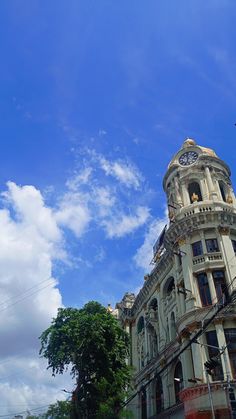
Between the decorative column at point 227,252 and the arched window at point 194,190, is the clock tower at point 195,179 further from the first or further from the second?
the decorative column at point 227,252

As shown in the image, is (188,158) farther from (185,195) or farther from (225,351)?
(225,351)

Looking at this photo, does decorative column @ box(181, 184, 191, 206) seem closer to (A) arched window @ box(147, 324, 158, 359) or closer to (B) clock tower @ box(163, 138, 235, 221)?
(B) clock tower @ box(163, 138, 235, 221)

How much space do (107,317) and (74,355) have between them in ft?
15.5

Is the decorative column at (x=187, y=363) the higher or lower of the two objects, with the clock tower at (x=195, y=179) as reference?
lower

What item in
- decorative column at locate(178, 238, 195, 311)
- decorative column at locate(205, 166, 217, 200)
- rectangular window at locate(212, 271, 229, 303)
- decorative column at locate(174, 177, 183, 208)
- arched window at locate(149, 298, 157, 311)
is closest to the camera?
rectangular window at locate(212, 271, 229, 303)

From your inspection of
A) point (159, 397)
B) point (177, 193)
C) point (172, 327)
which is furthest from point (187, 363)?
point (177, 193)

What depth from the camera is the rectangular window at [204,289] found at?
103ft

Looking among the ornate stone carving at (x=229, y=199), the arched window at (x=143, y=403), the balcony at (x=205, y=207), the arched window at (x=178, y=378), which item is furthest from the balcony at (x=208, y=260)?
the arched window at (x=143, y=403)

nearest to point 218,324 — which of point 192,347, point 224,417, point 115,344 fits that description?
point 192,347

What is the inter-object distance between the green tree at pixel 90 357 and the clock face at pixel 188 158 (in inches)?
727

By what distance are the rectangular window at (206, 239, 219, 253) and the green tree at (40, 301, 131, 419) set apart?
451 inches

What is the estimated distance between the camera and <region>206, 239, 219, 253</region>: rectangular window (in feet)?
111

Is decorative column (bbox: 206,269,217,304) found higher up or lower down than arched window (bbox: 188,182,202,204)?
lower down

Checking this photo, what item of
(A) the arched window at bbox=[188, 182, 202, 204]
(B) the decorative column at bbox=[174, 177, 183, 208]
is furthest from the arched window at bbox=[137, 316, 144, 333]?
(A) the arched window at bbox=[188, 182, 202, 204]
